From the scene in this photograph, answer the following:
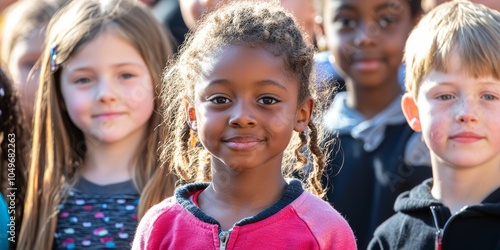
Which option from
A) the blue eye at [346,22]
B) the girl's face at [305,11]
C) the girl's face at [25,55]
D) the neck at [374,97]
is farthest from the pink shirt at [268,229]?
Answer: the girl's face at [305,11]

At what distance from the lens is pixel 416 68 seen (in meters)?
3.67

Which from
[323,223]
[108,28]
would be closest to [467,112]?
[323,223]

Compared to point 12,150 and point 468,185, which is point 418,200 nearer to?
point 468,185

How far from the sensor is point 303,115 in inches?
126

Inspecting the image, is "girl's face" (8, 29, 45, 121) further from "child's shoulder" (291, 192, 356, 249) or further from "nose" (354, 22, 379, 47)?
"child's shoulder" (291, 192, 356, 249)

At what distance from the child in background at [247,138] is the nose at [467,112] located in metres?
0.61

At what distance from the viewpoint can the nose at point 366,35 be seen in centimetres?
491

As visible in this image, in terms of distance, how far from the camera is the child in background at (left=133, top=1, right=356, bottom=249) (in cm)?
298

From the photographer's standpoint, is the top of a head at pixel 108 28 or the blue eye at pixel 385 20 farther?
the blue eye at pixel 385 20

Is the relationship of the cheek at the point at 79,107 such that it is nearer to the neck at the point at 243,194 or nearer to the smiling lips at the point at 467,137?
the neck at the point at 243,194

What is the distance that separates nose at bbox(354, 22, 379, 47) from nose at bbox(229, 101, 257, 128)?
2.07m

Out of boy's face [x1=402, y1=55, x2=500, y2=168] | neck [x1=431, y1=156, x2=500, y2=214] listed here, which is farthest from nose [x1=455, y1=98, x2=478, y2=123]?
neck [x1=431, y1=156, x2=500, y2=214]

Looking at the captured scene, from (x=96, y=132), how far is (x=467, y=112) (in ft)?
5.37

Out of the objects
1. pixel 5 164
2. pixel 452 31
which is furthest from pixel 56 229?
pixel 452 31
